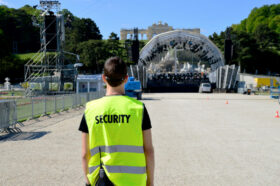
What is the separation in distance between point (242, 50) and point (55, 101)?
75217mm

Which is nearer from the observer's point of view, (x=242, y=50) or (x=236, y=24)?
(x=242, y=50)

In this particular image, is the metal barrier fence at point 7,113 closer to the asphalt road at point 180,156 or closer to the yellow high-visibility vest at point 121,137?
the asphalt road at point 180,156

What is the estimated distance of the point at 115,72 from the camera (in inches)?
98.9

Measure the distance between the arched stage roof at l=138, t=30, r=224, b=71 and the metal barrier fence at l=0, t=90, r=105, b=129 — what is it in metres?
35.5

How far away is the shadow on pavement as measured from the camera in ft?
33.5

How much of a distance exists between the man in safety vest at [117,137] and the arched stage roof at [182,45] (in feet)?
183

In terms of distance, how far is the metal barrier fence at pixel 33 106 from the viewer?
11.5m

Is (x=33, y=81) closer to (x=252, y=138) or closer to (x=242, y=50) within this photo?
(x=252, y=138)

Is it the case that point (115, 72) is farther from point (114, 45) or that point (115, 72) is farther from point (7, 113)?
point (114, 45)

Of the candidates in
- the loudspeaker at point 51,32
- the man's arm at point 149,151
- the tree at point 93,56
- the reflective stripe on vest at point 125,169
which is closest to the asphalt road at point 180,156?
the man's arm at point 149,151

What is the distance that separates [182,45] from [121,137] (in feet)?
191

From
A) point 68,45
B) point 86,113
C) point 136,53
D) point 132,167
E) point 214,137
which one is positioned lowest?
point 214,137

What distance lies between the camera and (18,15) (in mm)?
109875

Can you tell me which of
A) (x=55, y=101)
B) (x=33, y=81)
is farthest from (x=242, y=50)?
(x=55, y=101)
